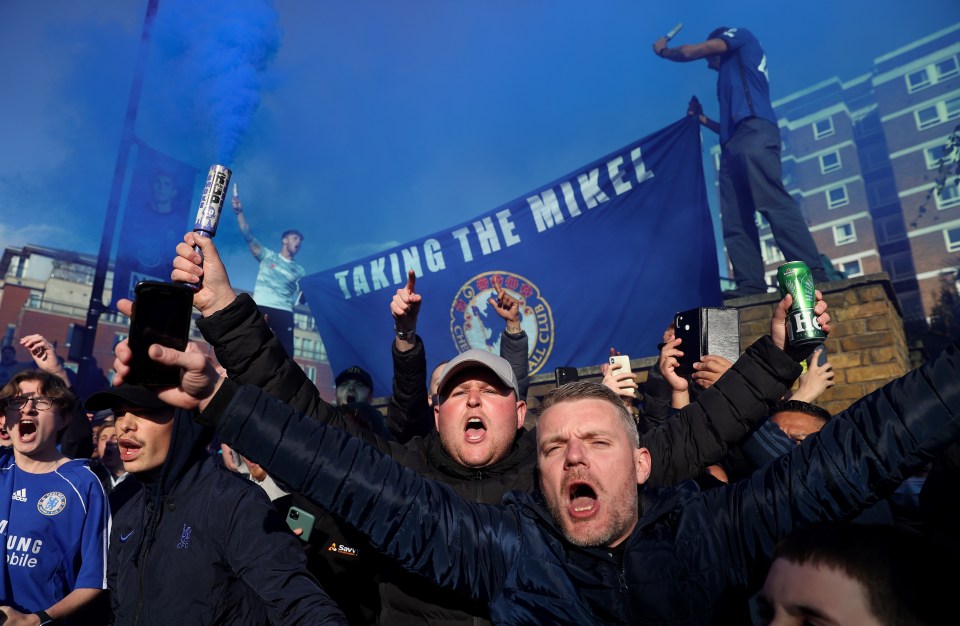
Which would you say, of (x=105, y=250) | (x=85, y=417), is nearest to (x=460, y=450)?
(x=85, y=417)

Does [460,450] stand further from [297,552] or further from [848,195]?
[848,195]

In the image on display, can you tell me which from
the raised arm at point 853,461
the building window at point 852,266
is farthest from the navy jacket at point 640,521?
the building window at point 852,266

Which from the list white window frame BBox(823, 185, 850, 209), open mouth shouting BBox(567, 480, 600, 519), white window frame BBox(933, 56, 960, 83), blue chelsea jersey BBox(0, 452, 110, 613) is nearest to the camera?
open mouth shouting BBox(567, 480, 600, 519)

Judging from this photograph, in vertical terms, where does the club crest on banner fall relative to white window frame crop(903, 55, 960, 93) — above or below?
below

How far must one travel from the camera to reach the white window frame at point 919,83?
6644 cm

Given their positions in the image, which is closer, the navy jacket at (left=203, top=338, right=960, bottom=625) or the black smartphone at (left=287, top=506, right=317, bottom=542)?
the navy jacket at (left=203, top=338, right=960, bottom=625)

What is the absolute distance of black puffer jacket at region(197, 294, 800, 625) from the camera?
7.99 feet

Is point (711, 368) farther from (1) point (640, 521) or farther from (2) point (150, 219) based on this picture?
(2) point (150, 219)

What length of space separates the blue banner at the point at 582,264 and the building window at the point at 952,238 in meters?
66.6

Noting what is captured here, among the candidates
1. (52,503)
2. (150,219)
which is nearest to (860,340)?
(52,503)

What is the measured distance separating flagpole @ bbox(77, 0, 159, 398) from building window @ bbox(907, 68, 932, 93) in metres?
81.6

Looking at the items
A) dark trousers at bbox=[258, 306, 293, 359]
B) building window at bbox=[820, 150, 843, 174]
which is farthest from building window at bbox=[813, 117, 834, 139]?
dark trousers at bbox=[258, 306, 293, 359]

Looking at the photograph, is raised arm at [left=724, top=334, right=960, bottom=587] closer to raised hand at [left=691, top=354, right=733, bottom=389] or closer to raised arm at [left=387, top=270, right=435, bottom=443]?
raised hand at [left=691, top=354, right=733, bottom=389]

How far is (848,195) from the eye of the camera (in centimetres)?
7019
